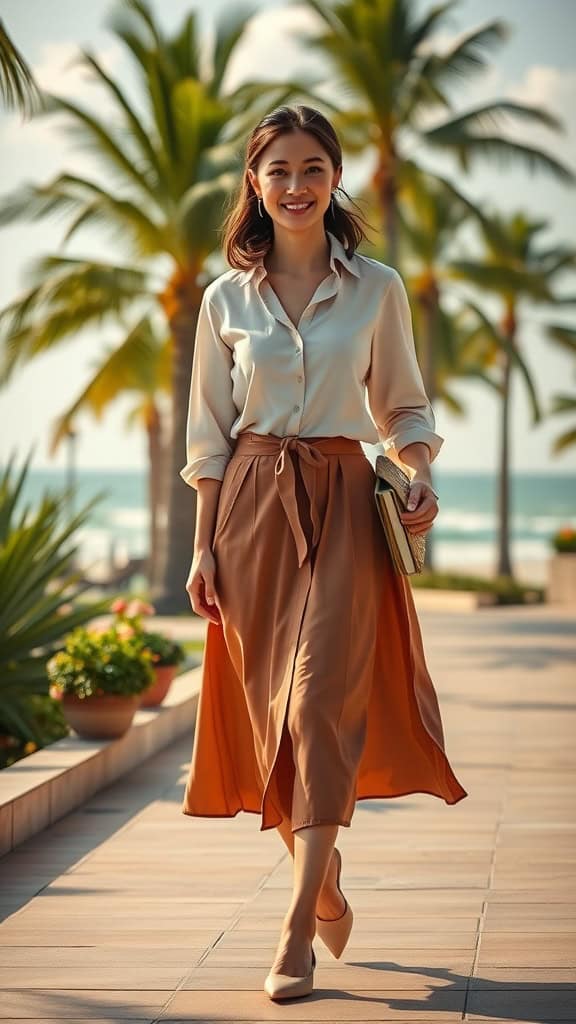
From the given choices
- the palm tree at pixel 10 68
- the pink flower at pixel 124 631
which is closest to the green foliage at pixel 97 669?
the pink flower at pixel 124 631

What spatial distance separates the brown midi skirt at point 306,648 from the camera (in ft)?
12.1

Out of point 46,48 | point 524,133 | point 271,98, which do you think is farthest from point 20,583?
point 46,48

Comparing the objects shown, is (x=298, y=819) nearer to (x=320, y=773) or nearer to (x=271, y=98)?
(x=320, y=773)

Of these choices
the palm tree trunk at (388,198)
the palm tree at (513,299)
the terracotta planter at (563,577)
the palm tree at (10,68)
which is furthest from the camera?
the palm tree at (513,299)

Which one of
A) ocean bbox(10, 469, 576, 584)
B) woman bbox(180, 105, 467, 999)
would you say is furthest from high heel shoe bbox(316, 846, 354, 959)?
ocean bbox(10, 469, 576, 584)

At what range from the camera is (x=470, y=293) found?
1292 inches

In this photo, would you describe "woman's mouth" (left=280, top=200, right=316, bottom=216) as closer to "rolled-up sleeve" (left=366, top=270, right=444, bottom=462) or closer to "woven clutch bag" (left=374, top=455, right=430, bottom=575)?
"rolled-up sleeve" (left=366, top=270, right=444, bottom=462)

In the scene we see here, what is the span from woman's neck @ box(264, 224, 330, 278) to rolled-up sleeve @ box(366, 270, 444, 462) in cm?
18

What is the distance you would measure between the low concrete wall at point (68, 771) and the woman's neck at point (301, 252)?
2244 millimetres

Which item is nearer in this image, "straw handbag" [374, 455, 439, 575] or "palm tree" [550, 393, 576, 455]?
"straw handbag" [374, 455, 439, 575]

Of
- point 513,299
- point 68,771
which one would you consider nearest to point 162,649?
point 68,771

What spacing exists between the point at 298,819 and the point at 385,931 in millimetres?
935

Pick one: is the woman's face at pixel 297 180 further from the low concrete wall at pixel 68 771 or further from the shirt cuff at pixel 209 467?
the low concrete wall at pixel 68 771

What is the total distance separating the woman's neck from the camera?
3.94 metres
